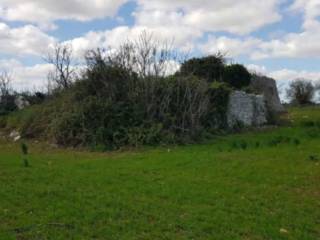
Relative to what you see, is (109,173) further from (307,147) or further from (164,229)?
(307,147)

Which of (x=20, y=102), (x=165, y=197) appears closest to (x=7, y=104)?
(x=20, y=102)

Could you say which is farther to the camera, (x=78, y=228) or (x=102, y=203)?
(x=102, y=203)

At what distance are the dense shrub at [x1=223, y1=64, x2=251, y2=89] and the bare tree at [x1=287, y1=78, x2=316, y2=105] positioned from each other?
23.6m

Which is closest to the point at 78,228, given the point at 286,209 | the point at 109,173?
the point at 286,209

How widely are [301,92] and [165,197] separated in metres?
43.9

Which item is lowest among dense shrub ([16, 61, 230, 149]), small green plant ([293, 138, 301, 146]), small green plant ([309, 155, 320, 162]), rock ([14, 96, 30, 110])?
small green plant ([309, 155, 320, 162])

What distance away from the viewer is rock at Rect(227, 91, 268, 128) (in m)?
20.3

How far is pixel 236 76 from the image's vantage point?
25453 mm

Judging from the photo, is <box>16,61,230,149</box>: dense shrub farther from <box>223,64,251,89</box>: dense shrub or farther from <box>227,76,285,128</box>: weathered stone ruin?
<box>223,64,251,89</box>: dense shrub

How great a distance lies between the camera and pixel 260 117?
2294 centimetres

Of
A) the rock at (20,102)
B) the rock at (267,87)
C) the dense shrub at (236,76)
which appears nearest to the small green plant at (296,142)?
the dense shrub at (236,76)

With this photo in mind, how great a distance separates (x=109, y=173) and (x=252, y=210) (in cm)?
359

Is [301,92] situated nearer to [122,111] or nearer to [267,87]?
[267,87]

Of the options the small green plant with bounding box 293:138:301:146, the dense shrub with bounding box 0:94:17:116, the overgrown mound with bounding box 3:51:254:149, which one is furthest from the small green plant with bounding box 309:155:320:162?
the dense shrub with bounding box 0:94:17:116
